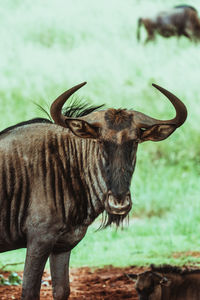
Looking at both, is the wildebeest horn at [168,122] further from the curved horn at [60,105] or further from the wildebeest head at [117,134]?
the curved horn at [60,105]

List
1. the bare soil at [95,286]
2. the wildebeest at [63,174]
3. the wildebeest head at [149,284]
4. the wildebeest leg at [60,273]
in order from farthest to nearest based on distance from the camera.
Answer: the bare soil at [95,286]
the wildebeest head at [149,284]
the wildebeest leg at [60,273]
the wildebeest at [63,174]

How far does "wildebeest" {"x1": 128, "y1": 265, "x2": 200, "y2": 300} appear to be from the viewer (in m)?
5.76

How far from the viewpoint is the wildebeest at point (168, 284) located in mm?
5762

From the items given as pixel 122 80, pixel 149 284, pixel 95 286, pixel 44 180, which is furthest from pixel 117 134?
pixel 122 80

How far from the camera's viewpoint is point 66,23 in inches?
688

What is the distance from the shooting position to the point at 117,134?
4688 mm

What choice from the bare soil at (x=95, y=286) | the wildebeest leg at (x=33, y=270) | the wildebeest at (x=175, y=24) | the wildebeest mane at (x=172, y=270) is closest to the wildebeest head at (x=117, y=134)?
the wildebeest leg at (x=33, y=270)

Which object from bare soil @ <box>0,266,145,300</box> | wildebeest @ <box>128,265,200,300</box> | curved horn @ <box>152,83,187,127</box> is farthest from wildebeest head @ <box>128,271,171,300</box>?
curved horn @ <box>152,83,187,127</box>

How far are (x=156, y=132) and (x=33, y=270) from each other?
1471mm

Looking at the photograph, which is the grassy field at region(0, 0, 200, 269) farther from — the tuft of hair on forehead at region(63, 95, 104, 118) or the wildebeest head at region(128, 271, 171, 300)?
the tuft of hair on forehead at region(63, 95, 104, 118)

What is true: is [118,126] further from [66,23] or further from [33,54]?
[66,23]

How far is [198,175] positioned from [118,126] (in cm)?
842

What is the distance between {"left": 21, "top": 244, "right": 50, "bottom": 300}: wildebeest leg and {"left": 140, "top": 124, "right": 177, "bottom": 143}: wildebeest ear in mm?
1193

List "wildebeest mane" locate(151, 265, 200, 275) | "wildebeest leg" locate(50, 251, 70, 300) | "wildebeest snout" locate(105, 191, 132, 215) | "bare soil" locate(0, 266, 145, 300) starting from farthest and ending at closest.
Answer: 1. "bare soil" locate(0, 266, 145, 300)
2. "wildebeest mane" locate(151, 265, 200, 275)
3. "wildebeest leg" locate(50, 251, 70, 300)
4. "wildebeest snout" locate(105, 191, 132, 215)
